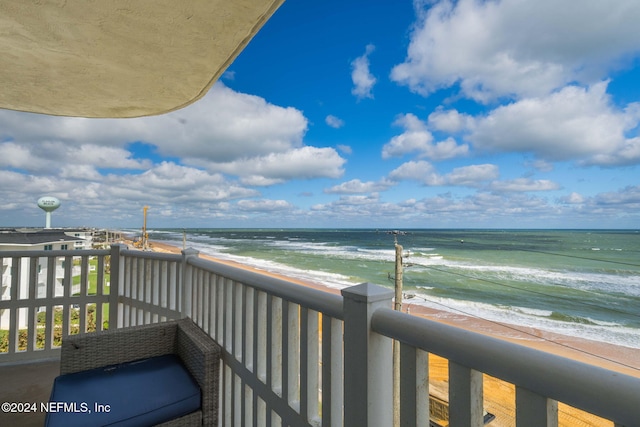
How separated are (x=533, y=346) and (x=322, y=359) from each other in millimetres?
9414

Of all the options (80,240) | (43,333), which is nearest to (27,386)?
(43,333)

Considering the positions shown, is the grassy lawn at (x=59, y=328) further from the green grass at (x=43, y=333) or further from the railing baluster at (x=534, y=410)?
the railing baluster at (x=534, y=410)

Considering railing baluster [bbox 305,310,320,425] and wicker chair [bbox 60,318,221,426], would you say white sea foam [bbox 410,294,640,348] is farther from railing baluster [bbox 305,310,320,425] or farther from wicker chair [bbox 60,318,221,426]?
railing baluster [bbox 305,310,320,425]

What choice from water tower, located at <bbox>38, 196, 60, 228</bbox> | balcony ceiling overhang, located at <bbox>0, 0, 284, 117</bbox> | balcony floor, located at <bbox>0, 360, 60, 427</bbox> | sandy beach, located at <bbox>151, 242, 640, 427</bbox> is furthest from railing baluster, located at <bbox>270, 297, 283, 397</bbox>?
water tower, located at <bbox>38, 196, 60, 228</bbox>

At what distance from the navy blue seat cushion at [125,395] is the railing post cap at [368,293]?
1.17m

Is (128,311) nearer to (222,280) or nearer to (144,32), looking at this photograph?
(222,280)

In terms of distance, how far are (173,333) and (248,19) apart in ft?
6.00

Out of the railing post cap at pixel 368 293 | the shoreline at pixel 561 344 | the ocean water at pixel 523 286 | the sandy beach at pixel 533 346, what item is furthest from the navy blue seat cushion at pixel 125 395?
the ocean water at pixel 523 286

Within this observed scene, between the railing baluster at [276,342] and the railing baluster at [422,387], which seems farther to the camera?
the railing baluster at [276,342]

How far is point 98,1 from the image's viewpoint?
1364 mm

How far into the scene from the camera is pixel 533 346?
805cm

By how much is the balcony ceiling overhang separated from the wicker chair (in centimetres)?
161

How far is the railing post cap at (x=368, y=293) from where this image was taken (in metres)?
0.82

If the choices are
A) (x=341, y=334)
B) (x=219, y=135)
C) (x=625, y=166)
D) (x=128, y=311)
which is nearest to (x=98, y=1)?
(x=341, y=334)
